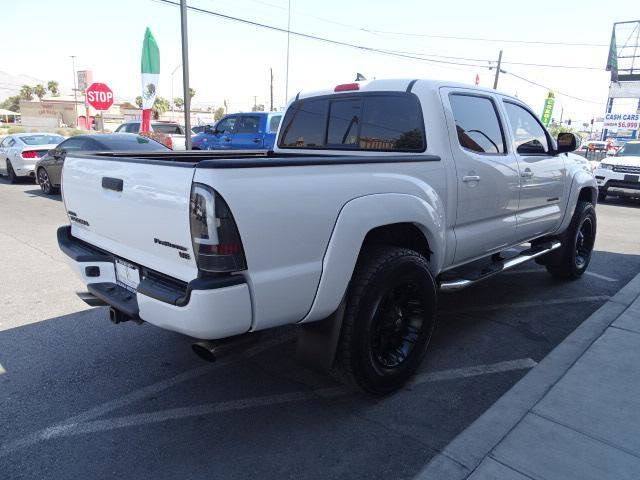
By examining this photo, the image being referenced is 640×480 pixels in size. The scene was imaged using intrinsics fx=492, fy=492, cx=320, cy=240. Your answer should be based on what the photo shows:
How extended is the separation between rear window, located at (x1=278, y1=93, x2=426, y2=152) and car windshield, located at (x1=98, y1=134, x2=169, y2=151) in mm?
6252

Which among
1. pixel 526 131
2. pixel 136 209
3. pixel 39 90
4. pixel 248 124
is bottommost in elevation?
pixel 136 209

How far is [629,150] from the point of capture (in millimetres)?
13695

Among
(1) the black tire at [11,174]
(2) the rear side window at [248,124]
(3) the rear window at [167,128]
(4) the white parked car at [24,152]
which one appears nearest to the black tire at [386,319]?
(2) the rear side window at [248,124]

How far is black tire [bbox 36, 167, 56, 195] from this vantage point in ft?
37.7

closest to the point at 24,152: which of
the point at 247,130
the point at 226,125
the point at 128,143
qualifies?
the point at 128,143

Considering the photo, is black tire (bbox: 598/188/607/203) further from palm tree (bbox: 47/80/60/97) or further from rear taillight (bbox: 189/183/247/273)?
palm tree (bbox: 47/80/60/97)

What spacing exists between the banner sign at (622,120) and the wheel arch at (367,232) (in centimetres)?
3877

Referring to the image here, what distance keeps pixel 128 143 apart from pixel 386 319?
27.9ft

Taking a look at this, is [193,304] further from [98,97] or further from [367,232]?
[98,97]

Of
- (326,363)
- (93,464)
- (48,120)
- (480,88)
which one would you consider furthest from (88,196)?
(48,120)

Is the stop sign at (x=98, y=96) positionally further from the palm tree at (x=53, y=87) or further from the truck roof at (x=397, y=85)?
the palm tree at (x=53, y=87)

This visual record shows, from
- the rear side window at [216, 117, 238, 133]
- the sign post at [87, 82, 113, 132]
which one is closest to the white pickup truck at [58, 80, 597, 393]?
→ the rear side window at [216, 117, 238, 133]

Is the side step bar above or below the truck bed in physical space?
below

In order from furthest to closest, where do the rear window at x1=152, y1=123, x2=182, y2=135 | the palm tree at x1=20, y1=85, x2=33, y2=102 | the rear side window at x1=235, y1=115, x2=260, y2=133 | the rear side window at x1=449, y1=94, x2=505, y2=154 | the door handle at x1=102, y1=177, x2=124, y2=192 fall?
the palm tree at x1=20, y1=85, x2=33, y2=102, the rear window at x1=152, y1=123, x2=182, y2=135, the rear side window at x1=235, y1=115, x2=260, y2=133, the rear side window at x1=449, y1=94, x2=505, y2=154, the door handle at x1=102, y1=177, x2=124, y2=192
